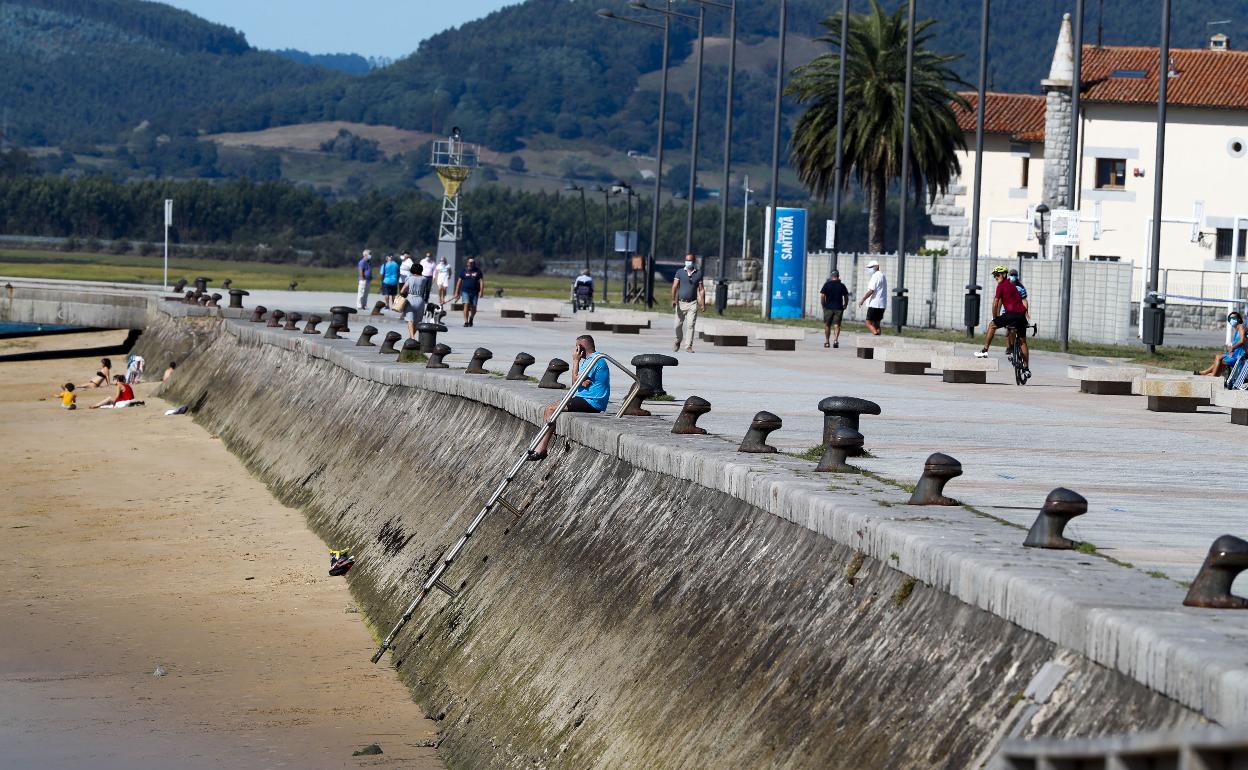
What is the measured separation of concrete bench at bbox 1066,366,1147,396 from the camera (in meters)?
23.5

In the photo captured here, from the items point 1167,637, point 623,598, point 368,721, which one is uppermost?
point 1167,637

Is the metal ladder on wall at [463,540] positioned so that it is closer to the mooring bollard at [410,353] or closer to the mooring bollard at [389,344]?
the mooring bollard at [410,353]

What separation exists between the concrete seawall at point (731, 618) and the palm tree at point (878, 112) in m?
47.2

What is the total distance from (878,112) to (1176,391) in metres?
43.5

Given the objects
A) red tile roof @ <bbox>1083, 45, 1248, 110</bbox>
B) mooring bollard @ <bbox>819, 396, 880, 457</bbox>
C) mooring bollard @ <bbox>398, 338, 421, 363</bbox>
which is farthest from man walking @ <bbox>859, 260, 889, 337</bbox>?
mooring bollard @ <bbox>819, 396, 880, 457</bbox>

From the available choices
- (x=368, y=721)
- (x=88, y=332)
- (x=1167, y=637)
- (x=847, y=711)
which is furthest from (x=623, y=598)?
(x=88, y=332)

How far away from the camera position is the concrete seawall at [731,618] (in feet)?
20.7

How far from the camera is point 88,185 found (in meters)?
183

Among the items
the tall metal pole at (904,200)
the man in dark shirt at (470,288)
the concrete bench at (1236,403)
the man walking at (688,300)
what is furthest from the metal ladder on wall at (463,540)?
the tall metal pole at (904,200)

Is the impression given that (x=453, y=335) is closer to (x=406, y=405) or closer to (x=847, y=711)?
(x=406, y=405)

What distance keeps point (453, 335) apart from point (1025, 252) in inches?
1460

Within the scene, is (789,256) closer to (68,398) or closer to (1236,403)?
(68,398)

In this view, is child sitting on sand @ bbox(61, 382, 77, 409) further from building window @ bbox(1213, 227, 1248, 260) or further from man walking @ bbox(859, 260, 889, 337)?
building window @ bbox(1213, 227, 1248, 260)

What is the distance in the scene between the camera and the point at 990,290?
46.9 m
